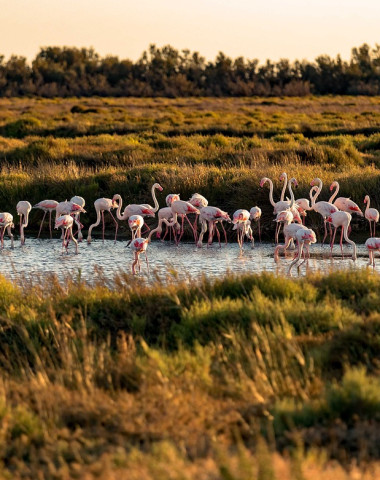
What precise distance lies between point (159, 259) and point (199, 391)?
25.3 ft

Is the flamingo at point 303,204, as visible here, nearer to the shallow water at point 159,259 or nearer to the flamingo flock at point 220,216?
the flamingo flock at point 220,216

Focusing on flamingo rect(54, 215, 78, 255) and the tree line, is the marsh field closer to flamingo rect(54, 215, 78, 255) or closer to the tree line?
flamingo rect(54, 215, 78, 255)

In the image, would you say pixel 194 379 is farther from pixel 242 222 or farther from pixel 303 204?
pixel 303 204

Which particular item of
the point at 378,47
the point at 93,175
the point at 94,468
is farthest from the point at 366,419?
the point at 378,47

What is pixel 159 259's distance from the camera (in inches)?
503

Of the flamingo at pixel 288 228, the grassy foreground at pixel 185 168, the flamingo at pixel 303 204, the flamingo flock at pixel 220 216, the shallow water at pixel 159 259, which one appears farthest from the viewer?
the grassy foreground at pixel 185 168

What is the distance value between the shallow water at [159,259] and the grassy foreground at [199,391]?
3689 mm

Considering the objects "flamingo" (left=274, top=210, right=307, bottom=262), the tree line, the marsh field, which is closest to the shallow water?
"flamingo" (left=274, top=210, right=307, bottom=262)

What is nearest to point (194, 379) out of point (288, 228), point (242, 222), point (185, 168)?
point (288, 228)

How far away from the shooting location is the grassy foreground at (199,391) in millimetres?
4148

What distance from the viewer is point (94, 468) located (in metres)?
4.00

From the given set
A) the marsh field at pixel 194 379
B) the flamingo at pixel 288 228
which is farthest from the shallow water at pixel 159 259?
the marsh field at pixel 194 379

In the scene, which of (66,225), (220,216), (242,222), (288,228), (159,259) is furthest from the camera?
(220,216)

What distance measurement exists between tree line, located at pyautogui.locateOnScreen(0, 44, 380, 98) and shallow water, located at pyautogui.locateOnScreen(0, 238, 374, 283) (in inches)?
3128
